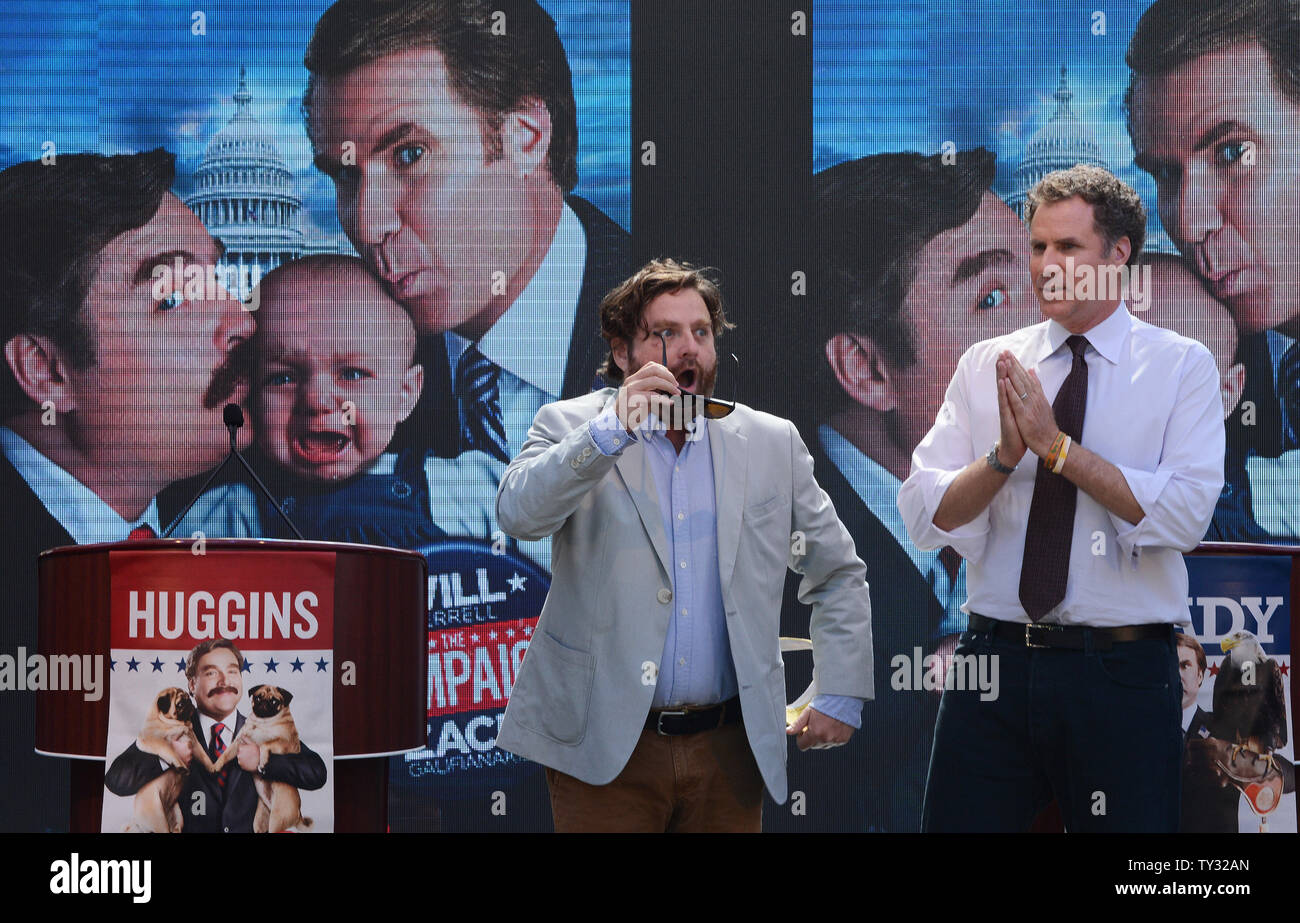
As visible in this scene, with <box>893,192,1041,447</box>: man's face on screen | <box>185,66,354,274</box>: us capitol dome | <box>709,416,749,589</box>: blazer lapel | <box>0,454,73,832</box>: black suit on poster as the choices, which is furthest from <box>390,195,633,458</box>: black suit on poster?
<box>709,416,749,589</box>: blazer lapel

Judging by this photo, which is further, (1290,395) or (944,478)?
(1290,395)

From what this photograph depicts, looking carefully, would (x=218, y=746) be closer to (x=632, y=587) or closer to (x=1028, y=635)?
(x=632, y=587)

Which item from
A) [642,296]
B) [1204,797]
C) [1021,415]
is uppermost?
[642,296]

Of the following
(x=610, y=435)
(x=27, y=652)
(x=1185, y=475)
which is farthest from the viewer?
(x=27, y=652)

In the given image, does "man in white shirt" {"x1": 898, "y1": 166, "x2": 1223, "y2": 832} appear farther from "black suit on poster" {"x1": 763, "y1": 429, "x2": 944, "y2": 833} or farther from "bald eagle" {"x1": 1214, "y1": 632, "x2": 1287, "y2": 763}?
"black suit on poster" {"x1": 763, "y1": 429, "x2": 944, "y2": 833}

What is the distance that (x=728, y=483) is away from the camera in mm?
2861

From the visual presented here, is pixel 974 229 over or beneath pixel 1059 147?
beneath

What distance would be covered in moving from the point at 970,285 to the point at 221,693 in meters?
3.36

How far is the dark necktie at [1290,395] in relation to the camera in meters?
5.12

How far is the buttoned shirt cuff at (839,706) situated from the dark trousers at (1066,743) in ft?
0.59

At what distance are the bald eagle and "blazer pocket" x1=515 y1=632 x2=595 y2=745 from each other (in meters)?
1.40

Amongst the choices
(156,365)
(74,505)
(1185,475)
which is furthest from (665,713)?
(74,505)

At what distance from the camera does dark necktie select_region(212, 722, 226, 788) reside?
279 cm

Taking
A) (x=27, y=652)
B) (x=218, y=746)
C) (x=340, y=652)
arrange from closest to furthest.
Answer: (x=218, y=746), (x=340, y=652), (x=27, y=652)
